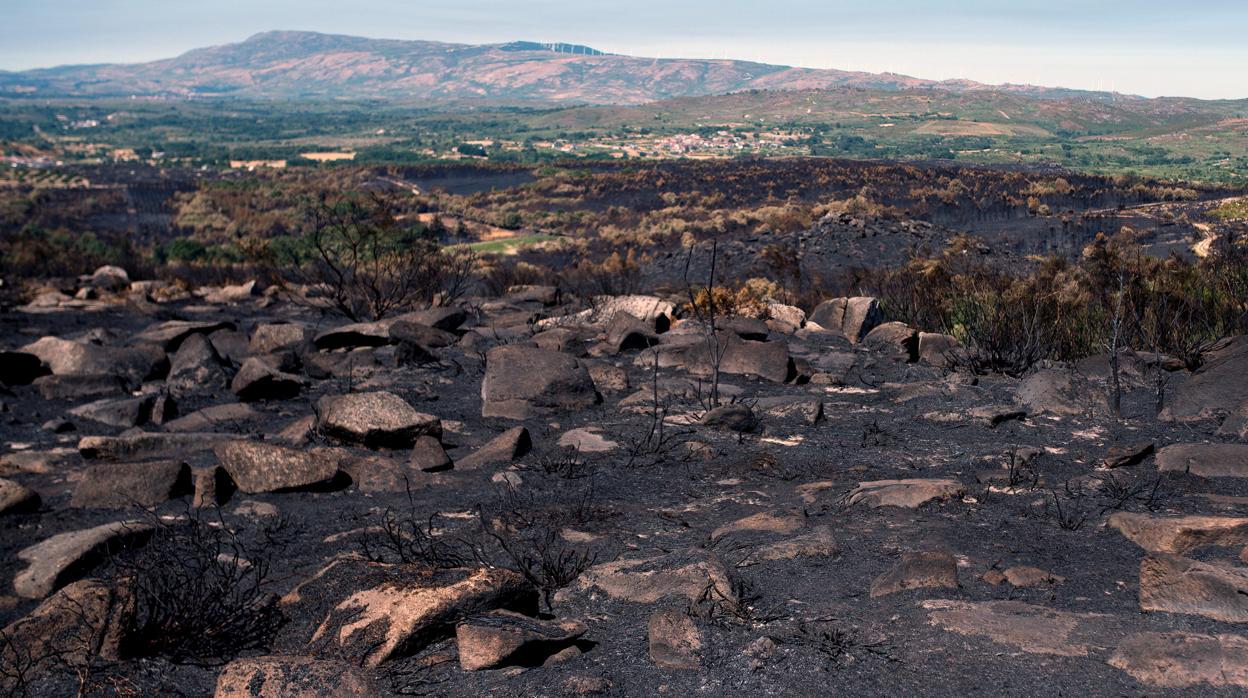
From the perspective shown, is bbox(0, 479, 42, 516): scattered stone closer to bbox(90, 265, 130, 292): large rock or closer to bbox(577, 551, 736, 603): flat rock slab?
bbox(577, 551, 736, 603): flat rock slab

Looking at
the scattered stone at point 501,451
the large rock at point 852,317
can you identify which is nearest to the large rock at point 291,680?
the scattered stone at point 501,451

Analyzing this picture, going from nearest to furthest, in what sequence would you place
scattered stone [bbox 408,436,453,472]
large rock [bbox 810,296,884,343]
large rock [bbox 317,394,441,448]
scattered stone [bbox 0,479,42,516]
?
scattered stone [bbox 0,479,42,516] → scattered stone [bbox 408,436,453,472] → large rock [bbox 317,394,441,448] → large rock [bbox 810,296,884,343]

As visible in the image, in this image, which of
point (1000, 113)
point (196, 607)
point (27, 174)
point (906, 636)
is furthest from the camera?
point (1000, 113)

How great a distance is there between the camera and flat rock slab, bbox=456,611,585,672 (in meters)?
2.90

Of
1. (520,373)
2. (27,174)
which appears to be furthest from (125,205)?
(520,373)

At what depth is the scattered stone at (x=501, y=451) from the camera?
5.76m

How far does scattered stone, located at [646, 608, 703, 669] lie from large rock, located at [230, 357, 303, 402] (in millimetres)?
5665

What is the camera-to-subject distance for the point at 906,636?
9.39 ft

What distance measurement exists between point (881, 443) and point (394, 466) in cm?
312

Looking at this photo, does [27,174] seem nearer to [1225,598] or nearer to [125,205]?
[125,205]

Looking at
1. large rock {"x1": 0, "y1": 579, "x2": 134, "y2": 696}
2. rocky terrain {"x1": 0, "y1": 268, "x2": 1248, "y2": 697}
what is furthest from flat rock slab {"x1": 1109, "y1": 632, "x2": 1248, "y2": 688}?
large rock {"x1": 0, "y1": 579, "x2": 134, "y2": 696}

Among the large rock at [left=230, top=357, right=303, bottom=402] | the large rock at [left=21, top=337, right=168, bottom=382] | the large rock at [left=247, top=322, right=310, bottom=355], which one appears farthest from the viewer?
the large rock at [left=247, top=322, right=310, bottom=355]

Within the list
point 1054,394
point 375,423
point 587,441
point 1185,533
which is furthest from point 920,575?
point 375,423

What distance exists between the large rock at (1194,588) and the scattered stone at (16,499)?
5730mm
